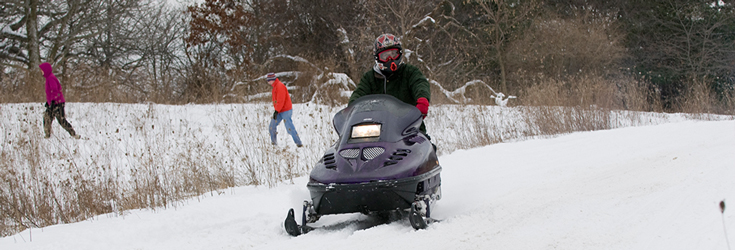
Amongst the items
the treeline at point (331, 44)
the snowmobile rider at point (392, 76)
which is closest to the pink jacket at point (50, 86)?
the treeline at point (331, 44)

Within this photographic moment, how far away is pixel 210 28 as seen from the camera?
2448 cm

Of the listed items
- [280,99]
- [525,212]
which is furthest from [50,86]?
[525,212]

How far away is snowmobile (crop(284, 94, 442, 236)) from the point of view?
3.47m

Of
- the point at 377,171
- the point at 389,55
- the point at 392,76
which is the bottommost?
the point at 377,171

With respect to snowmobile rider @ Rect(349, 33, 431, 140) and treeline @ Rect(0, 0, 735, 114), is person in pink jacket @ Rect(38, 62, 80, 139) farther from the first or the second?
snowmobile rider @ Rect(349, 33, 431, 140)

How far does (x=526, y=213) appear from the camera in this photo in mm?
3654

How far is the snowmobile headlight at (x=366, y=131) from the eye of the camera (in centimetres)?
383

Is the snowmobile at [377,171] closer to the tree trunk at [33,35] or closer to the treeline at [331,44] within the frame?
the treeline at [331,44]

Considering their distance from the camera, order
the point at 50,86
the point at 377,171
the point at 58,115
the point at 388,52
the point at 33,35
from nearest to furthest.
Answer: the point at 377,171
the point at 388,52
the point at 50,86
the point at 58,115
the point at 33,35

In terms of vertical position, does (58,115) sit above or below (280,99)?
below

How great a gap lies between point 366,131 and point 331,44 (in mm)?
19586

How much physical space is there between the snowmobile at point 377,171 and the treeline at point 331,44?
431 inches

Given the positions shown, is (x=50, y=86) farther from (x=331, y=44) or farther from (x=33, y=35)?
(x=331, y=44)

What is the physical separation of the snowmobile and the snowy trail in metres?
0.17
